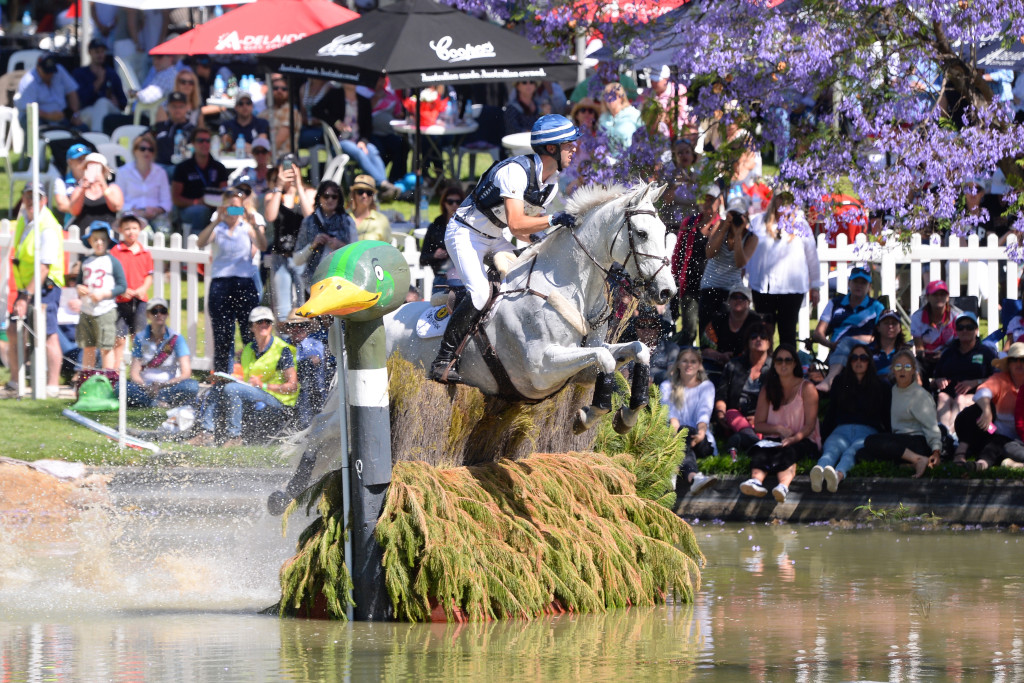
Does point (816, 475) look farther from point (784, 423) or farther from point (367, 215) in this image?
point (367, 215)

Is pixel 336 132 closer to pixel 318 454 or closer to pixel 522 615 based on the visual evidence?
pixel 318 454

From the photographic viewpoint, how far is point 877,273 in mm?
16500

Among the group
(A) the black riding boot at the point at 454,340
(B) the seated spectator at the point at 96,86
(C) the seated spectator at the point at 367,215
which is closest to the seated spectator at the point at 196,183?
(C) the seated spectator at the point at 367,215

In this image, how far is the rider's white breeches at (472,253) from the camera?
30.7 feet

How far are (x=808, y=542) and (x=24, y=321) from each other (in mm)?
7688

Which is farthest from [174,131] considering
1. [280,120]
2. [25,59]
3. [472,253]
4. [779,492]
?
[472,253]

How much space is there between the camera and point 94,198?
56.5 feet

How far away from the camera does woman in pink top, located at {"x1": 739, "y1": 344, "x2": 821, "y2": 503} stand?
42.5 ft

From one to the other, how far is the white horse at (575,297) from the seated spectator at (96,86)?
14937mm

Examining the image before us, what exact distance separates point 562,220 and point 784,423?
4.67 m

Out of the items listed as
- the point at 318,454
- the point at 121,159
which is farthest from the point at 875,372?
the point at 121,159

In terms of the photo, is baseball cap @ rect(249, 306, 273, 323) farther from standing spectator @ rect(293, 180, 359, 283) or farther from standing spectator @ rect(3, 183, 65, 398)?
standing spectator @ rect(3, 183, 65, 398)

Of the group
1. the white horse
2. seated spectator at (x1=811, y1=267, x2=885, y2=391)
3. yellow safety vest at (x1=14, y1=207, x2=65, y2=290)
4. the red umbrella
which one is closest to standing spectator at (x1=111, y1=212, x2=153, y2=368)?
yellow safety vest at (x1=14, y1=207, x2=65, y2=290)

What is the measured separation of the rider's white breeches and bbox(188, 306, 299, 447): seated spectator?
170 inches
